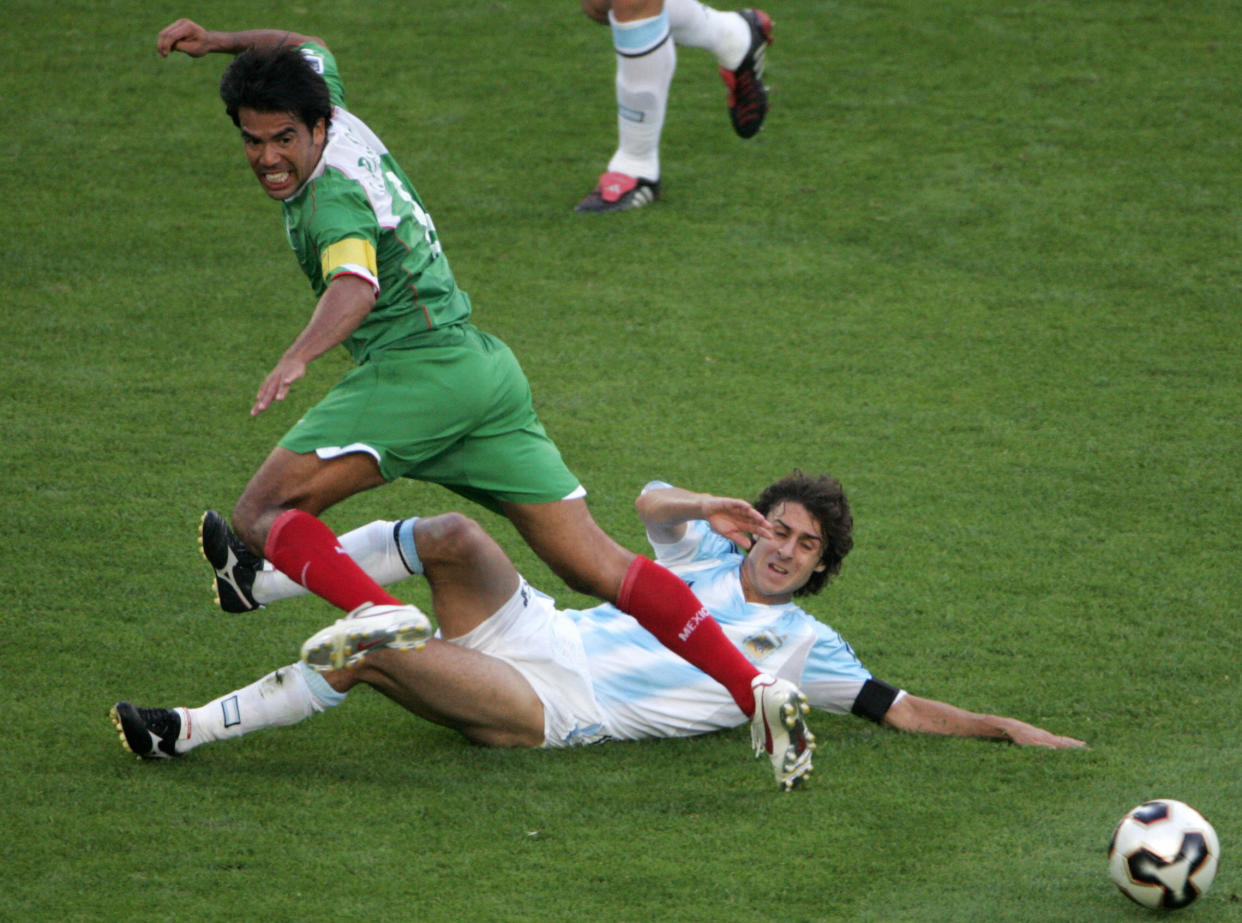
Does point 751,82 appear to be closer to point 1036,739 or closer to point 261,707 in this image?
point 1036,739

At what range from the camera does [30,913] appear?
9.38ft

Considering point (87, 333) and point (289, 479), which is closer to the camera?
point (289, 479)

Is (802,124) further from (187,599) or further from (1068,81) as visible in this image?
(187,599)

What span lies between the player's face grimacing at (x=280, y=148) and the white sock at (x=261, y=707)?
42.8 inches

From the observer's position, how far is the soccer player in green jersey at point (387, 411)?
3232 millimetres

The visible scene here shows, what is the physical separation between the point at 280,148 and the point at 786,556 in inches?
60.9

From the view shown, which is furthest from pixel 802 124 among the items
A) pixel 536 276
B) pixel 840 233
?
pixel 536 276

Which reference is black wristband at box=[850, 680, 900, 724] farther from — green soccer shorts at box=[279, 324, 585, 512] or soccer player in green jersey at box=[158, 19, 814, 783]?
green soccer shorts at box=[279, 324, 585, 512]

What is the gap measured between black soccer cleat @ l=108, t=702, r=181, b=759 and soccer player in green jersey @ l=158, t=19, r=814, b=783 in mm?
481

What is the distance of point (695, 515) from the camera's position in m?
3.70

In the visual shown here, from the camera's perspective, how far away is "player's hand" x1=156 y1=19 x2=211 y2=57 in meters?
3.98

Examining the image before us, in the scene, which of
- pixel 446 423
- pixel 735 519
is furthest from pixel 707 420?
pixel 446 423

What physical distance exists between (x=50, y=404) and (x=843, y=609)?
2.96 m

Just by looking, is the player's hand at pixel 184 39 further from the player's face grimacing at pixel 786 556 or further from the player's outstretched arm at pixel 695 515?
the player's face grimacing at pixel 786 556
